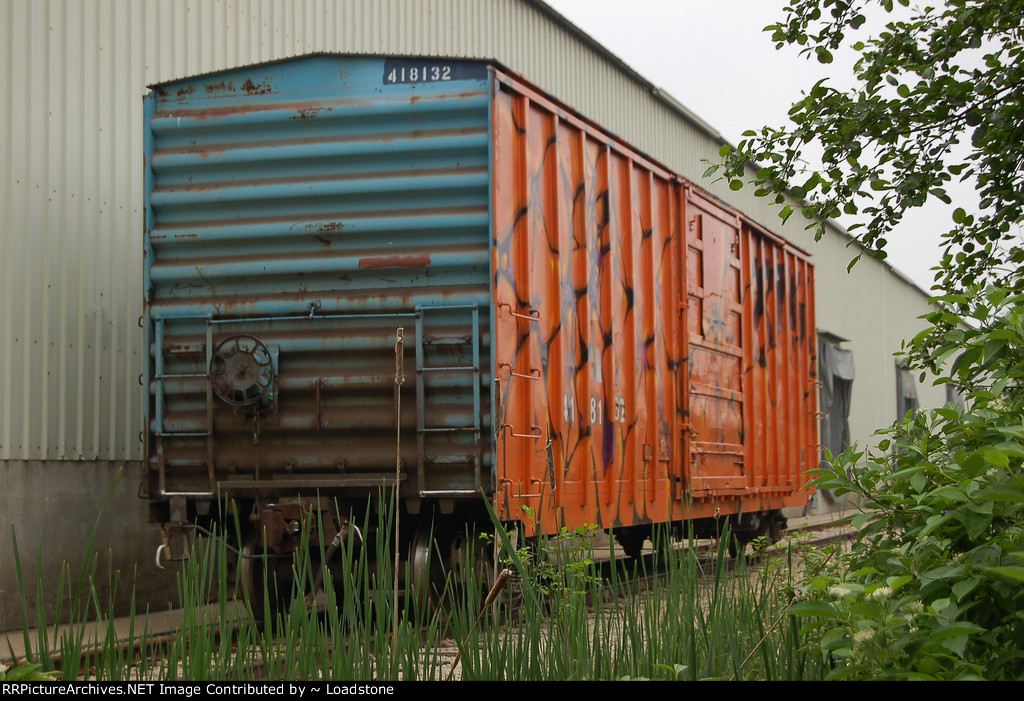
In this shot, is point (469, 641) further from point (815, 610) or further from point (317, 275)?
point (317, 275)

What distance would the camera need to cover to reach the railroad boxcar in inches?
265

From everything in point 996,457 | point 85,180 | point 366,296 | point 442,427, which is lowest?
point 996,457

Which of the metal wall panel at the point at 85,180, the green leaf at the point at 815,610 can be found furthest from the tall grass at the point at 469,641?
the metal wall panel at the point at 85,180

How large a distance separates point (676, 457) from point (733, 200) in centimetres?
1438

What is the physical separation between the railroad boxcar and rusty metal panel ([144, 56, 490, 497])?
0.01 meters

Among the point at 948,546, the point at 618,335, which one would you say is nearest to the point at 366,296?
the point at 618,335

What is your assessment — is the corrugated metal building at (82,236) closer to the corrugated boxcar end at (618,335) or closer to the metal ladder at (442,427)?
the metal ladder at (442,427)

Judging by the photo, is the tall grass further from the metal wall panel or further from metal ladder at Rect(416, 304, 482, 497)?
the metal wall panel

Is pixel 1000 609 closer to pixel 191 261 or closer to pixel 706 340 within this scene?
pixel 191 261

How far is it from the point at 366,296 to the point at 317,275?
1.28ft

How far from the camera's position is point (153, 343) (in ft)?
23.9

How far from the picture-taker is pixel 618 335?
8.43m

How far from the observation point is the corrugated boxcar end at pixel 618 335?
695 cm

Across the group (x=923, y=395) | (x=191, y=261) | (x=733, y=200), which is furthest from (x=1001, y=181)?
(x=923, y=395)
